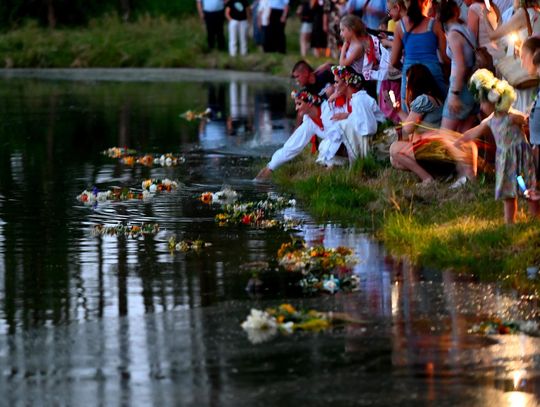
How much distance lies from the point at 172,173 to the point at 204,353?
8380 millimetres

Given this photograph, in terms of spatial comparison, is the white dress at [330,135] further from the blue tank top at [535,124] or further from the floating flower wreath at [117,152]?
the floating flower wreath at [117,152]

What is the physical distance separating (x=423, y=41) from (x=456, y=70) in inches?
30.3

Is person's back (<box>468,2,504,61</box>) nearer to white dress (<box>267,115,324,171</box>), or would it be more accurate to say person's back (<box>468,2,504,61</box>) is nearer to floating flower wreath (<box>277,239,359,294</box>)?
white dress (<box>267,115,324,171</box>)

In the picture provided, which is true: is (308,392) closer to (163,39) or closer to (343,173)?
(343,173)

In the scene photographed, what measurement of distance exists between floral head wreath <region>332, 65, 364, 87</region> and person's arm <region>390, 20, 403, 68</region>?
1.20ft

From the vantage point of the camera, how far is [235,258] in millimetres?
10648

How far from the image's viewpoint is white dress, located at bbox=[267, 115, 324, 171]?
15.0 m

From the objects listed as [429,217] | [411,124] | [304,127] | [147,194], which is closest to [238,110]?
[304,127]

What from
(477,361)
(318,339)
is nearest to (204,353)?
(318,339)

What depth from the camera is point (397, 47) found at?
47.4 ft

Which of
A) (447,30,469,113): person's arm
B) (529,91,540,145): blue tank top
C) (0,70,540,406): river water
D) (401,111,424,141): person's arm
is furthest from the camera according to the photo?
(401,111,424,141): person's arm

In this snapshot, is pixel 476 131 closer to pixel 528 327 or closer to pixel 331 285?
pixel 331 285

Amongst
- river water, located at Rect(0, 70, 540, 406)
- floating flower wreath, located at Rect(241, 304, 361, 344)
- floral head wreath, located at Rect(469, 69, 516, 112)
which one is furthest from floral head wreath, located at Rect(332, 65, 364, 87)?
floating flower wreath, located at Rect(241, 304, 361, 344)

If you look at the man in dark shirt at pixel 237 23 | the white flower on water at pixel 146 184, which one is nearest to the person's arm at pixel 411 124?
the white flower on water at pixel 146 184
